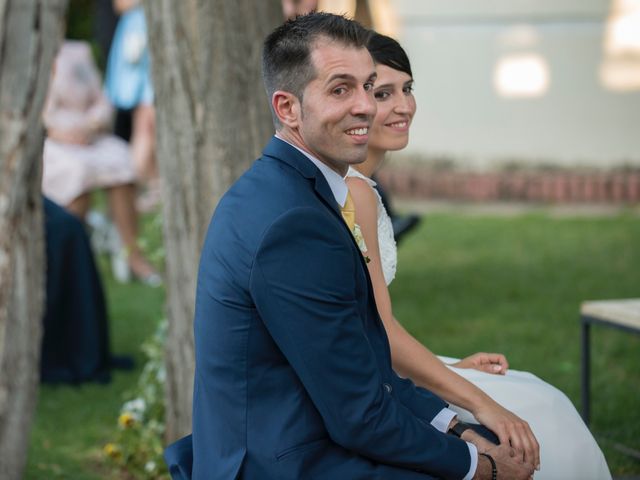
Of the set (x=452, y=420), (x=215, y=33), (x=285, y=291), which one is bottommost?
(x=452, y=420)

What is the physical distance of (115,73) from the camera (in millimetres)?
Result: 10133

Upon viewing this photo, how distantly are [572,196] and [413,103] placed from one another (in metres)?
8.60

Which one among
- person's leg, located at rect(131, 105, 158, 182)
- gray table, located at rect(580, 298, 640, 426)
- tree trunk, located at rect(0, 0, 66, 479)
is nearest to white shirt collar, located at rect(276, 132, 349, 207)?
tree trunk, located at rect(0, 0, 66, 479)

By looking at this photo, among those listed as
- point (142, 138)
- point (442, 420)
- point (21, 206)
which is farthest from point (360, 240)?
point (142, 138)

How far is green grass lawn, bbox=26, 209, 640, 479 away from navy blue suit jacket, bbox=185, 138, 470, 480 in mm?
2149

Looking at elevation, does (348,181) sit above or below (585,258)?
above

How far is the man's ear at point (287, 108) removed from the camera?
8.68 ft

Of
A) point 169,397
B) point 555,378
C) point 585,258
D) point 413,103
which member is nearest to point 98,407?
point 169,397

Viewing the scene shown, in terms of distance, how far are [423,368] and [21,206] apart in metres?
1.54

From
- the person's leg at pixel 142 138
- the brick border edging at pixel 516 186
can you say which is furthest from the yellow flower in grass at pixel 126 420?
the brick border edging at pixel 516 186

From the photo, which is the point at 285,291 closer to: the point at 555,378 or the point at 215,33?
the point at 215,33

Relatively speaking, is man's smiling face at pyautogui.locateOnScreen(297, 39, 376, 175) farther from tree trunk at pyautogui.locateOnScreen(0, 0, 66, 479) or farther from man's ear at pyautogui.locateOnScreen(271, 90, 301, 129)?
tree trunk at pyautogui.locateOnScreen(0, 0, 66, 479)

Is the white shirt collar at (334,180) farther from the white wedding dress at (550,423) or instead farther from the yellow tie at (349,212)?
the white wedding dress at (550,423)

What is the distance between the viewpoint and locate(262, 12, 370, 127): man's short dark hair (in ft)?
8.64
